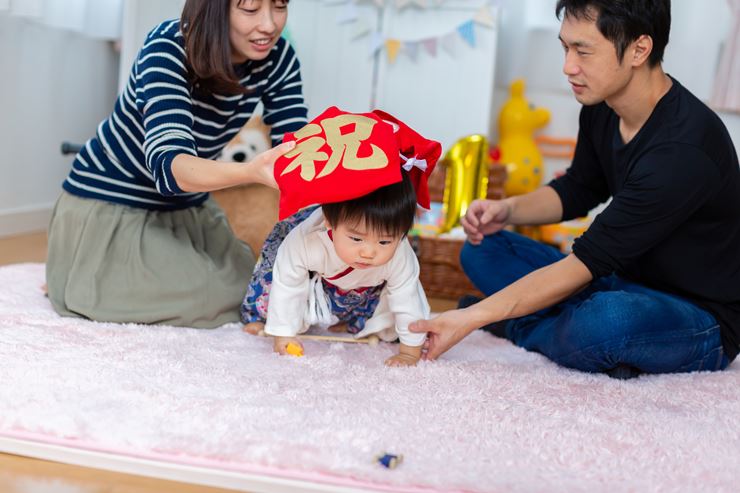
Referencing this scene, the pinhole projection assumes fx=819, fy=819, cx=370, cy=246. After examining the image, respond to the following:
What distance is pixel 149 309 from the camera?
162 cm

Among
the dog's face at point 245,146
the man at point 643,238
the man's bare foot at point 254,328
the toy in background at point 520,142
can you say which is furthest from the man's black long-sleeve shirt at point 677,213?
the toy in background at point 520,142

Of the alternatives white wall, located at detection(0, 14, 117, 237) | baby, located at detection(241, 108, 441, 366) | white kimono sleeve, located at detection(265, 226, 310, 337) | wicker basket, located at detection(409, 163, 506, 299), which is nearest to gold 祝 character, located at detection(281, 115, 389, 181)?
baby, located at detection(241, 108, 441, 366)

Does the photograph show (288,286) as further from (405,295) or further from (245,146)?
(245,146)

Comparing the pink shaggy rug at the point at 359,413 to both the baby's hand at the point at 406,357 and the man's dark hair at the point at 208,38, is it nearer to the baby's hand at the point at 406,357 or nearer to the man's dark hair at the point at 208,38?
the baby's hand at the point at 406,357

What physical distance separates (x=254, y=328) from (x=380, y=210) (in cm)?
45

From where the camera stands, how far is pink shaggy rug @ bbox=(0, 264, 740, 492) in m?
0.98

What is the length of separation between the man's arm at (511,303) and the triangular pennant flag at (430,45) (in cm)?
173

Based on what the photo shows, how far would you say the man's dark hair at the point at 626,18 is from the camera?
4.54 ft

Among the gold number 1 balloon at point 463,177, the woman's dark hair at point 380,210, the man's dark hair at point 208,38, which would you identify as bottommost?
the gold number 1 balloon at point 463,177

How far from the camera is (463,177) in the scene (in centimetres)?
250

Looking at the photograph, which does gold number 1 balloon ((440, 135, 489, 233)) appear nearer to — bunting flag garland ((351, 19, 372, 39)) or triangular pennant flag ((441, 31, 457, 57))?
triangular pennant flag ((441, 31, 457, 57))

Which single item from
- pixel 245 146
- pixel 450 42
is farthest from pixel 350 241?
pixel 450 42

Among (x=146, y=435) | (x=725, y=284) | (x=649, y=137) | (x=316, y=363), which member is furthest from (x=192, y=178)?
(x=725, y=284)

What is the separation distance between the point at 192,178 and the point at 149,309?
386 mm
